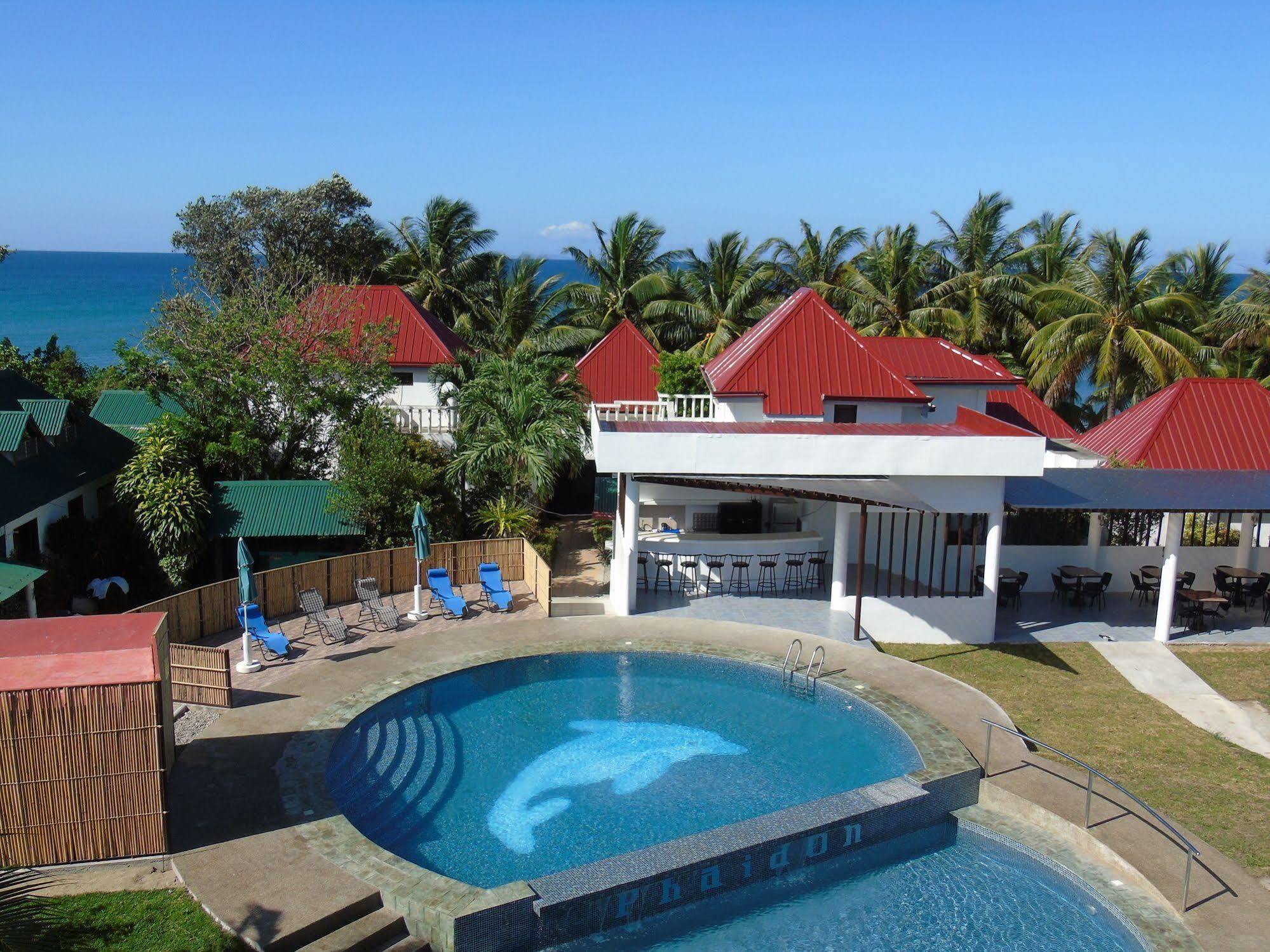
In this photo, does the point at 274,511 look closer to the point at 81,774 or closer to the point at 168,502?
the point at 168,502

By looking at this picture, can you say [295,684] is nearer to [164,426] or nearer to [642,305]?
[164,426]

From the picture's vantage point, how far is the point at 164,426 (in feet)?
81.3

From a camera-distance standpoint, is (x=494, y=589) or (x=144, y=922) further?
(x=494, y=589)

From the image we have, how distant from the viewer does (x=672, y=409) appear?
2567 cm

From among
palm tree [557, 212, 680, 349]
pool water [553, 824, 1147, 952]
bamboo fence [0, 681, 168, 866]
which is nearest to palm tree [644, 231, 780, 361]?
palm tree [557, 212, 680, 349]

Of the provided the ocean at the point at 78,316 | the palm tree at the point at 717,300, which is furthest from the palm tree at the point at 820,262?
the ocean at the point at 78,316

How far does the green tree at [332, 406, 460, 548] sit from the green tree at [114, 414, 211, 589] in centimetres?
318

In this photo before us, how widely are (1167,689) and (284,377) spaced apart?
2218cm

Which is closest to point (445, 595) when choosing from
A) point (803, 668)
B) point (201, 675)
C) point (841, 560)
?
point (201, 675)

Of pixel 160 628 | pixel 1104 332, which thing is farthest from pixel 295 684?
pixel 1104 332

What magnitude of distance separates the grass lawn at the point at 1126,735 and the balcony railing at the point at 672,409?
8353 mm

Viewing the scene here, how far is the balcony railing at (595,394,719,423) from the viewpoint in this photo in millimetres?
25422

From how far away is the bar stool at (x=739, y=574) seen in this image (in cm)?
2381

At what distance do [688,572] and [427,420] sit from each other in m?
10.8
